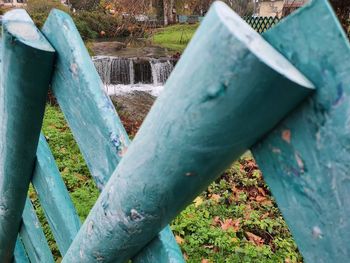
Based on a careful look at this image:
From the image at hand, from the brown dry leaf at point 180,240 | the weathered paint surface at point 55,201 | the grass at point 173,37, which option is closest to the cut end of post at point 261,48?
the weathered paint surface at point 55,201

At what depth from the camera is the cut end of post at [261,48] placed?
335 millimetres

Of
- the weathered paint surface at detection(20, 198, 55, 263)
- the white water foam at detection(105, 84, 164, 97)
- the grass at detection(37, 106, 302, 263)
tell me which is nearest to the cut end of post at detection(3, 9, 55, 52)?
the weathered paint surface at detection(20, 198, 55, 263)

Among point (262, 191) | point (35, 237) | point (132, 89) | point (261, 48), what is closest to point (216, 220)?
point (262, 191)

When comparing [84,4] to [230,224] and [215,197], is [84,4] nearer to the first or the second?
[215,197]

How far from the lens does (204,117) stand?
388 millimetres

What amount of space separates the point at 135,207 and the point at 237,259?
2297 millimetres

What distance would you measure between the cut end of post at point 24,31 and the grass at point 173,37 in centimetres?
1370

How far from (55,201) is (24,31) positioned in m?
0.63

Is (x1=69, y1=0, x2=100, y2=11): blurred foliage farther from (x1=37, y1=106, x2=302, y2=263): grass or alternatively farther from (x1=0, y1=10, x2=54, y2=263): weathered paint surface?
(x1=0, y1=10, x2=54, y2=263): weathered paint surface

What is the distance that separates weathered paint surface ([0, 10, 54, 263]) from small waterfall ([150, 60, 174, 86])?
9.61 m

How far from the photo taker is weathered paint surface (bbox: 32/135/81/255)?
43.6 inches

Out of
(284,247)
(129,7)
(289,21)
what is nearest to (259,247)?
(284,247)

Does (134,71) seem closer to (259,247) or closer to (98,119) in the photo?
(259,247)

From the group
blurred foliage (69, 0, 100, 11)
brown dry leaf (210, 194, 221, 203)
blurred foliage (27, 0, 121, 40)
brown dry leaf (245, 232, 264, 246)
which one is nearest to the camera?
brown dry leaf (245, 232, 264, 246)
